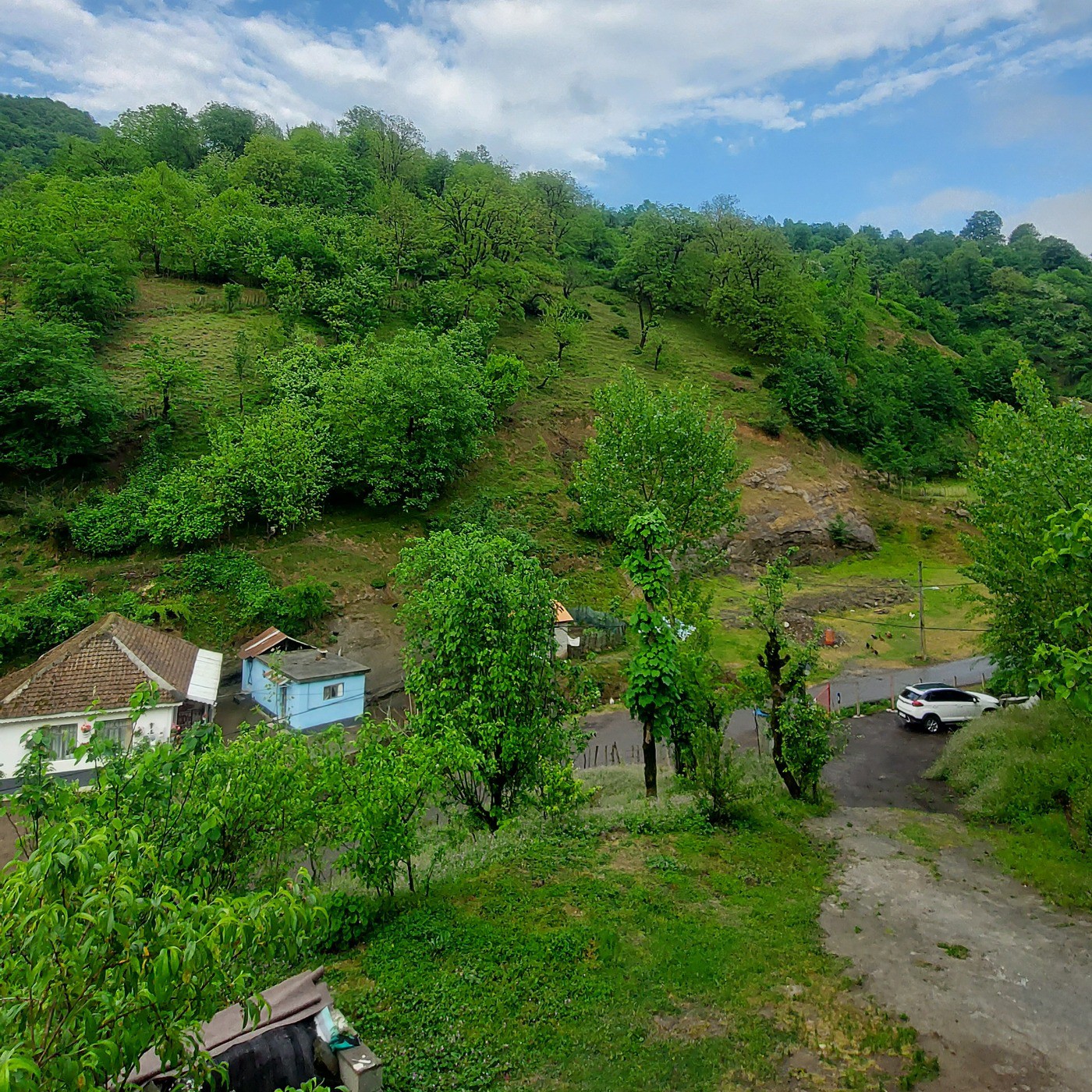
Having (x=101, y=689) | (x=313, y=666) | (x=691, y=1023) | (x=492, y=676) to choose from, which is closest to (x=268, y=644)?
(x=313, y=666)

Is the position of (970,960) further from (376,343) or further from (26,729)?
(376,343)

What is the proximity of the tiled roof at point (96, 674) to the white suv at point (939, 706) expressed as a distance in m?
23.2

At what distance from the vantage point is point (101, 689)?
58.7ft

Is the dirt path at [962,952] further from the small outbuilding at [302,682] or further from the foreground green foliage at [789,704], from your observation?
the small outbuilding at [302,682]

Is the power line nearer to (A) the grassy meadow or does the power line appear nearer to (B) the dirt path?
(A) the grassy meadow

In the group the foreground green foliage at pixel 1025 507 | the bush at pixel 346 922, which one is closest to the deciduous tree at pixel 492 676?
the bush at pixel 346 922

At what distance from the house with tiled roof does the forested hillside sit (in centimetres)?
325

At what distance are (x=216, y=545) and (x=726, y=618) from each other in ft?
79.5

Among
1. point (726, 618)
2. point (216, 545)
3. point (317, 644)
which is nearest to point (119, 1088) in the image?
point (317, 644)

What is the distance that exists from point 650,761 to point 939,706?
1204 cm

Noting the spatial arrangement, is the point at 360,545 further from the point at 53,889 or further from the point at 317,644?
the point at 53,889

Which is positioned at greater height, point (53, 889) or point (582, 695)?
point (53, 889)

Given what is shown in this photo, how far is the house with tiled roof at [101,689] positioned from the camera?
55.5 ft

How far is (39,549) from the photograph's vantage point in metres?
24.7
